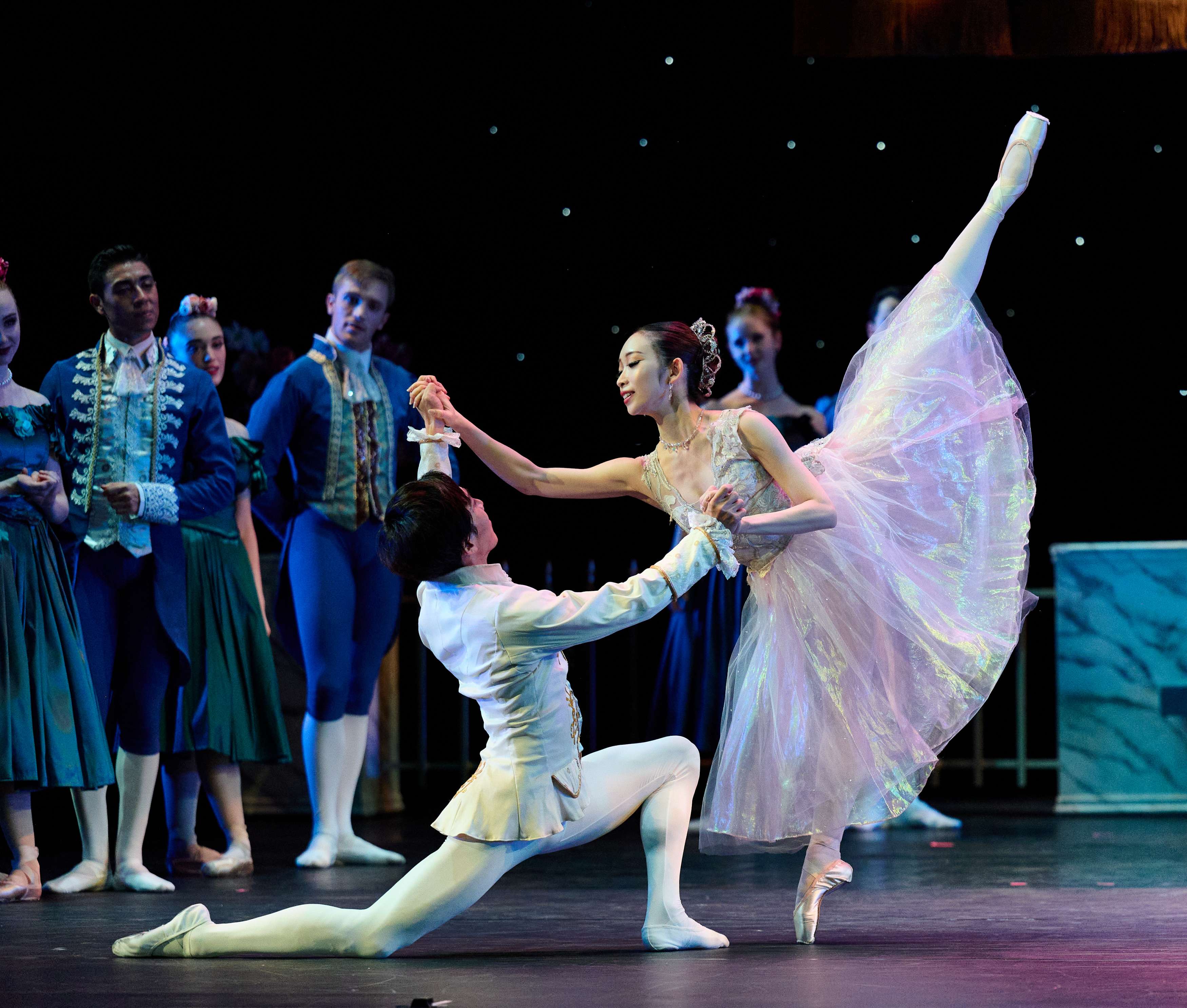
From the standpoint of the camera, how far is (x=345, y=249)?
6.57m

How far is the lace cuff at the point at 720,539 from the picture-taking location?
2.75 metres

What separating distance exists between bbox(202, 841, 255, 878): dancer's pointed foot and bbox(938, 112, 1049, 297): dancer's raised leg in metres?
2.18

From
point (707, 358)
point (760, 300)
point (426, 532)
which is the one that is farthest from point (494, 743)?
point (760, 300)

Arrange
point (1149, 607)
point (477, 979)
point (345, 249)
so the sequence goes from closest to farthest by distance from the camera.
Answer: point (477, 979) → point (1149, 607) → point (345, 249)

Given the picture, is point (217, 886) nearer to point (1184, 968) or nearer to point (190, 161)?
point (1184, 968)

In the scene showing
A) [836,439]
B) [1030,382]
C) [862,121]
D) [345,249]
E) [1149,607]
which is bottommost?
[1149,607]

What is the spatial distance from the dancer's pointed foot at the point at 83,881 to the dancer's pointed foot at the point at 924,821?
7.71 ft

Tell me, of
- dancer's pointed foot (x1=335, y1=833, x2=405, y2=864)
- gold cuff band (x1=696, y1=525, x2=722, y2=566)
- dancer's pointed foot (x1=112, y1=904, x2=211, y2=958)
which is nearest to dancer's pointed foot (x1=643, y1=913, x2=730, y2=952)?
gold cuff band (x1=696, y1=525, x2=722, y2=566)

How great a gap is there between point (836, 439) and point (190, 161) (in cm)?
369

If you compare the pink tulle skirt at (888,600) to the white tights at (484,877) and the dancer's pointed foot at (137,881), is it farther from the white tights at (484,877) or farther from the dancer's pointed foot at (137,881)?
the dancer's pointed foot at (137,881)

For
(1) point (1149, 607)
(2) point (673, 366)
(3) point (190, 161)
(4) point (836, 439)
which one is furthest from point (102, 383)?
(1) point (1149, 607)

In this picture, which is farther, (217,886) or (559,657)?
(217,886)

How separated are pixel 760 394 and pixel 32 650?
2.37 meters

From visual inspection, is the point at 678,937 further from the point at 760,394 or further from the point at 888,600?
the point at 760,394
